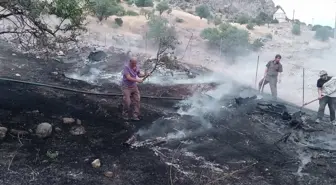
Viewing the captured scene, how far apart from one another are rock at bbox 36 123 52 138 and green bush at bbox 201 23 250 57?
15.4 metres

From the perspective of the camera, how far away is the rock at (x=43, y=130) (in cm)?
665

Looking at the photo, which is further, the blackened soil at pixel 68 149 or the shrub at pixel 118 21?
the shrub at pixel 118 21

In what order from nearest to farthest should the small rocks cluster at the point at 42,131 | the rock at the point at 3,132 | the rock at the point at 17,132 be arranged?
1. the rock at the point at 3,132
2. the small rocks cluster at the point at 42,131
3. the rock at the point at 17,132

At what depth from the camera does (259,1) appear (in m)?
54.9

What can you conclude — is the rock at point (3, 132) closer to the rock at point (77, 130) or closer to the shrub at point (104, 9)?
the rock at point (77, 130)

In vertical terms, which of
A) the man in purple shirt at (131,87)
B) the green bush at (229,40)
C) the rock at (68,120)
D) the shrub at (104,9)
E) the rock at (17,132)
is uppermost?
the shrub at (104,9)

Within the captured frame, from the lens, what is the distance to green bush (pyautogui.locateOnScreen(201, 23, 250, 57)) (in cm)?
2153

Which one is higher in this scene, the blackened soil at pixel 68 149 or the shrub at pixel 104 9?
the shrub at pixel 104 9

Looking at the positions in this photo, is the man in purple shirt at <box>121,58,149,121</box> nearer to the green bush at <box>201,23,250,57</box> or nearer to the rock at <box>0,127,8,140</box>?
the rock at <box>0,127,8,140</box>

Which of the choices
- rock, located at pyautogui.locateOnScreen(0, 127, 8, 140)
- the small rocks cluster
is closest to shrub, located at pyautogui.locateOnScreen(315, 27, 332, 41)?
the small rocks cluster

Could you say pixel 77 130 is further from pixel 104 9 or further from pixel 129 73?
pixel 104 9

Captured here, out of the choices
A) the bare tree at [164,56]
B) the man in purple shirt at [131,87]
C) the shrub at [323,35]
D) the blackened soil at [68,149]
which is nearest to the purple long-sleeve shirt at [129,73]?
the man in purple shirt at [131,87]

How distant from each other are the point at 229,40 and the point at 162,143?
16.0m

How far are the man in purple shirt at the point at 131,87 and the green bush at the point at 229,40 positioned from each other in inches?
534
